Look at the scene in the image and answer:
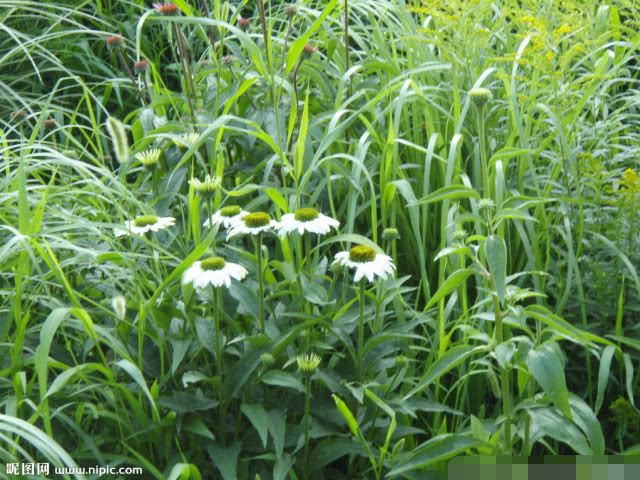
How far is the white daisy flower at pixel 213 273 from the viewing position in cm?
132

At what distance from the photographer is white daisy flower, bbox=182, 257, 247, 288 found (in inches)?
51.9

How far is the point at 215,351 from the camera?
4.56 feet

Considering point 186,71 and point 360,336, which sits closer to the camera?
point 360,336

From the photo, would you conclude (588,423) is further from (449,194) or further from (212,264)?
(212,264)

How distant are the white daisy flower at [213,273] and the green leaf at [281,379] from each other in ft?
0.57

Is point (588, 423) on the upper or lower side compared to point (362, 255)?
lower

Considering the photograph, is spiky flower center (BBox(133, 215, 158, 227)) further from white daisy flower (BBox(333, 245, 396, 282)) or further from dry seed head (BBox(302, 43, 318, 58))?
dry seed head (BBox(302, 43, 318, 58))

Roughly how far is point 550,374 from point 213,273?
1.87ft

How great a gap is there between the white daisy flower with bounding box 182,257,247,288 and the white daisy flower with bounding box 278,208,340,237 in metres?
0.12

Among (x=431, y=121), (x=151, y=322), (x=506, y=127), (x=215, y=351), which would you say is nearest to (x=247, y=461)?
(x=215, y=351)

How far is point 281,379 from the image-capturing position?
1.35 metres

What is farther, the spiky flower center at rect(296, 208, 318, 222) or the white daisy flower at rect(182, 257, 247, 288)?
the spiky flower center at rect(296, 208, 318, 222)

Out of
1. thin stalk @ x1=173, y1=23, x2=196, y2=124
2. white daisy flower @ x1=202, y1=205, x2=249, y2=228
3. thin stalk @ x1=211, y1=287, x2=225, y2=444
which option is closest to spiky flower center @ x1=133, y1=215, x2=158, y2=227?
white daisy flower @ x1=202, y1=205, x2=249, y2=228

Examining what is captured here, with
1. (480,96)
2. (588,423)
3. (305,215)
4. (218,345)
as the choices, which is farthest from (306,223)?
(588,423)
